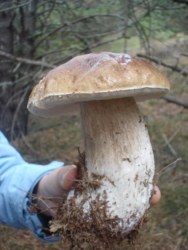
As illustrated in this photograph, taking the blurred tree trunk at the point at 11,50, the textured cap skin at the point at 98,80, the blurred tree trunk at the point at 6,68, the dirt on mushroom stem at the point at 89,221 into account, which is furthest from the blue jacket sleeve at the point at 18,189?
the blurred tree trunk at the point at 6,68

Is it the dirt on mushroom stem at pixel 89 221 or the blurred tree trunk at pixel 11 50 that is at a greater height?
the dirt on mushroom stem at pixel 89 221

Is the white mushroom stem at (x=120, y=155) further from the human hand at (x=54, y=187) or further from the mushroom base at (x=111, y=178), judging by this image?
the human hand at (x=54, y=187)

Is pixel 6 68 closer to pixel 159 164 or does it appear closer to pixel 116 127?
pixel 159 164

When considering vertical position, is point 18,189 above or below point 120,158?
below

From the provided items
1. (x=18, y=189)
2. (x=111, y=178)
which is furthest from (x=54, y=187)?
(x=111, y=178)

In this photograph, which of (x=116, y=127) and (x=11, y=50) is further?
(x=11, y=50)

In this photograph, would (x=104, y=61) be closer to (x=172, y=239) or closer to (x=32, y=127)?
(x=172, y=239)

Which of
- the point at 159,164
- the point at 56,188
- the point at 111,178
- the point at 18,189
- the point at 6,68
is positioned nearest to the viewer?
the point at 111,178
